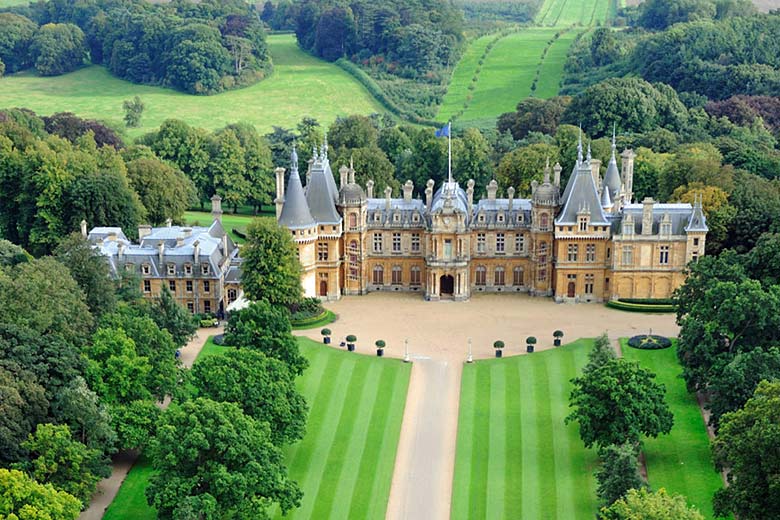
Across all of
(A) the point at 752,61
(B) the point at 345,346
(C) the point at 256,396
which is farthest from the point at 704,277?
(A) the point at 752,61

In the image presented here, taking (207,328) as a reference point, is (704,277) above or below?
above

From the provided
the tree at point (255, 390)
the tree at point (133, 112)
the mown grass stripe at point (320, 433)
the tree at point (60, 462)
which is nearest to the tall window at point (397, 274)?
the mown grass stripe at point (320, 433)

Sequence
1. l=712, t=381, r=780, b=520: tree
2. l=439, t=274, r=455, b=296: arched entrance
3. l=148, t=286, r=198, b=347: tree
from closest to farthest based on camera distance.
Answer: l=712, t=381, r=780, b=520: tree
l=148, t=286, r=198, b=347: tree
l=439, t=274, r=455, b=296: arched entrance

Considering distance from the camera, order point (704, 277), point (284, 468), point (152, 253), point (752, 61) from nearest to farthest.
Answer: point (284, 468) < point (704, 277) < point (152, 253) < point (752, 61)

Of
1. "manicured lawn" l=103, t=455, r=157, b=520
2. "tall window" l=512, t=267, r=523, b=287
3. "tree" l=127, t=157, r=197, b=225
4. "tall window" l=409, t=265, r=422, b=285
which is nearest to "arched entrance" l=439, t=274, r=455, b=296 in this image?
"tall window" l=409, t=265, r=422, b=285

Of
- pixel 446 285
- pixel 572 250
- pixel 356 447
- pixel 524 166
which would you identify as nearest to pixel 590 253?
pixel 572 250

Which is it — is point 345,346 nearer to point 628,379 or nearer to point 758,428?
point 628,379

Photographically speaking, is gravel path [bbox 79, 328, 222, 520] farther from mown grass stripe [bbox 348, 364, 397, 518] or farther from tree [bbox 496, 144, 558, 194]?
tree [bbox 496, 144, 558, 194]
